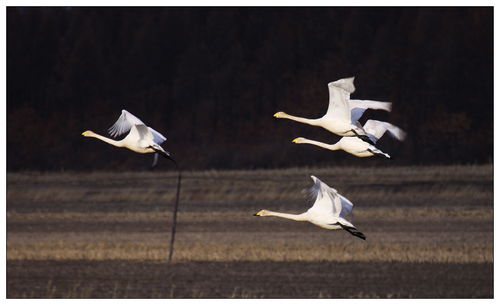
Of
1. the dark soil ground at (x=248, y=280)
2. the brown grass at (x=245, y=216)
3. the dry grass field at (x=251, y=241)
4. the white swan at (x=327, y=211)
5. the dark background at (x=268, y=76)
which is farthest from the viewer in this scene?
the dark background at (x=268, y=76)

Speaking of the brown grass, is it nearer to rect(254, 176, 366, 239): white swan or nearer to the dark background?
the dark background

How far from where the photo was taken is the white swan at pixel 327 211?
4.73 meters

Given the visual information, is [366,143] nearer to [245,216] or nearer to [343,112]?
[343,112]

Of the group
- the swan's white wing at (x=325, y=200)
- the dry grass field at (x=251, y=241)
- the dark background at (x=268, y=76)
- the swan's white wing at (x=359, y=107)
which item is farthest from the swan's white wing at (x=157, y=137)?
the dark background at (x=268, y=76)

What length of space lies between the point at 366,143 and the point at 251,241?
2479 centimetres

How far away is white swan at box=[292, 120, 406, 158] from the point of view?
4738 millimetres

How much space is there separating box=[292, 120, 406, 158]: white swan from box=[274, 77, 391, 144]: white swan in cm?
5

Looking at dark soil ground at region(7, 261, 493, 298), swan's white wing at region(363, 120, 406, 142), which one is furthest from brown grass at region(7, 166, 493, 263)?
swan's white wing at region(363, 120, 406, 142)

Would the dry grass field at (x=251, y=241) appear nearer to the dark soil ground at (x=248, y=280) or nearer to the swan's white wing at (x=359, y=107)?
the dark soil ground at (x=248, y=280)

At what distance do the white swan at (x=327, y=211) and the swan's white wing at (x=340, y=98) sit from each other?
286 millimetres

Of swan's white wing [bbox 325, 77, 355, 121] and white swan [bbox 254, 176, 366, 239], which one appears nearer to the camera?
white swan [bbox 254, 176, 366, 239]

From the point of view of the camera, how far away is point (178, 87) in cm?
5966

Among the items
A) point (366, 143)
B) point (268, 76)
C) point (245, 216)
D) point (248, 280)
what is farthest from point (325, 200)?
point (268, 76)

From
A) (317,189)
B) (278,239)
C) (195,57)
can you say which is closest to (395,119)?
(195,57)
